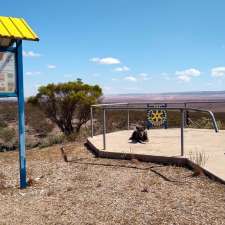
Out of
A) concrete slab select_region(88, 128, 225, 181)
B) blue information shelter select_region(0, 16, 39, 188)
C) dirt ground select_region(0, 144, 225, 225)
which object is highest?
blue information shelter select_region(0, 16, 39, 188)

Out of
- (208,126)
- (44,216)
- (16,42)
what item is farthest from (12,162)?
(208,126)

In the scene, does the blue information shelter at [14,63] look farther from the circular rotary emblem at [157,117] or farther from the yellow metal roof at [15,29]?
the circular rotary emblem at [157,117]

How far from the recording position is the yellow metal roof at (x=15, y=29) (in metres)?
6.78

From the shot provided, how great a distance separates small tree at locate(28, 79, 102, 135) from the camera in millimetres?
22266

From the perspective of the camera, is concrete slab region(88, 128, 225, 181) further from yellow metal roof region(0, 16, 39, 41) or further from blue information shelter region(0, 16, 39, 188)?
yellow metal roof region(0, 16, 39, 41)

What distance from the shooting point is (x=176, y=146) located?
10484 mm

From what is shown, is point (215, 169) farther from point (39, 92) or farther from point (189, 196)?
point (39, 92)

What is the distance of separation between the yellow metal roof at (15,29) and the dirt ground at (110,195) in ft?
8.31

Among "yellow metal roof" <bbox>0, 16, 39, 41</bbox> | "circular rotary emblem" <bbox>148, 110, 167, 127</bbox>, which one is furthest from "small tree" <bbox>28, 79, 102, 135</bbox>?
"yellow metal roof" <bbox>0, 16, 39, 41</bbox>

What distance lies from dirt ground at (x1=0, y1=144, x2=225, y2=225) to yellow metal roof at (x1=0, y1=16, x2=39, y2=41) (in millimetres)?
2534

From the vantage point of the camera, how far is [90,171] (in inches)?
331

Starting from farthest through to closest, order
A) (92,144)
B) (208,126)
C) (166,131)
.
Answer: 1. (208,126)
2. (166,131)
3. (92,144)

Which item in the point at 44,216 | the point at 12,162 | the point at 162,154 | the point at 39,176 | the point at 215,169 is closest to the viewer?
the point at 44,216

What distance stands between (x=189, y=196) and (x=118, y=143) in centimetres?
508
